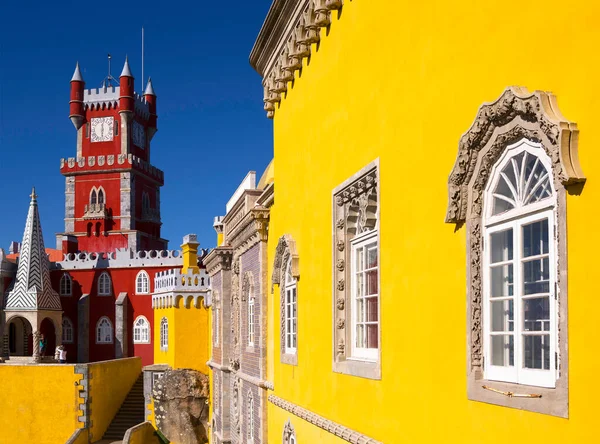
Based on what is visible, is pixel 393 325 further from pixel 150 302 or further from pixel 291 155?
pixel 150 302

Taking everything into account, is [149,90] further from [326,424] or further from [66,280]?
[326,424]

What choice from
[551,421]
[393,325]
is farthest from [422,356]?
[551,421]

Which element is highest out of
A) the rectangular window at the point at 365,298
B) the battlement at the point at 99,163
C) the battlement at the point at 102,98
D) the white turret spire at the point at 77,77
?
the white turret spire at the point at 77,77

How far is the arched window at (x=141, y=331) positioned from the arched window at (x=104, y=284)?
218 cm

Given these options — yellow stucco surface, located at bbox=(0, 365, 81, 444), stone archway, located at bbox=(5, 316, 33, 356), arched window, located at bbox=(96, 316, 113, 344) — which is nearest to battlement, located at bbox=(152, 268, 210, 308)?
yellow stucco surface, located at bbox=(0, 365, 81, 444)

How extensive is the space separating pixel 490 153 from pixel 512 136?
0.23m

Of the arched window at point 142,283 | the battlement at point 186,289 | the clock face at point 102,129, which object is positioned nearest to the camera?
the battlement at point 186,289

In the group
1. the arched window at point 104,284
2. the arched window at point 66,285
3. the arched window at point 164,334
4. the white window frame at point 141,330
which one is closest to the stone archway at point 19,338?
the arched window at point 66,285

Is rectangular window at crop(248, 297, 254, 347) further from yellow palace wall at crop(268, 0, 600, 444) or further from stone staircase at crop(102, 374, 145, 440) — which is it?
stone staircase at crop(102, 374, 145, 440)

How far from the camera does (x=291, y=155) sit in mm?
10055

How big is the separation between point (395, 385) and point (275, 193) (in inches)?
Answer: 226

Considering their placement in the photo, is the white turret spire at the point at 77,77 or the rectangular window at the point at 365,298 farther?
the white turret spire at the point at 77,77

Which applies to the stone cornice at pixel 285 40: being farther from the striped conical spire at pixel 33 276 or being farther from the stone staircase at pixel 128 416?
the striped conical spire at pixel 33 276

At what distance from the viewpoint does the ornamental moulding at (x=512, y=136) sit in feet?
11.4
